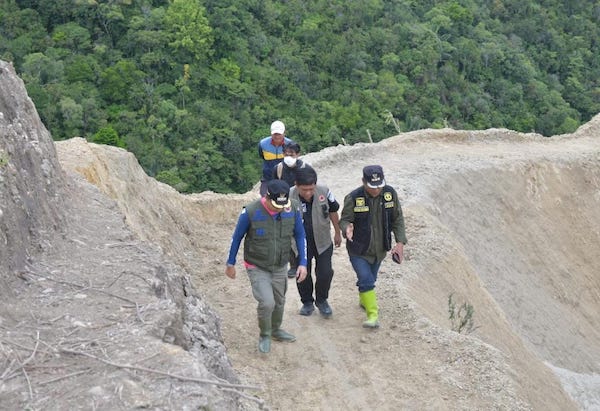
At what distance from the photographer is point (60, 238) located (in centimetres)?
551

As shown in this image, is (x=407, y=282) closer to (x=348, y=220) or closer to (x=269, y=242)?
(x=348, y=220)

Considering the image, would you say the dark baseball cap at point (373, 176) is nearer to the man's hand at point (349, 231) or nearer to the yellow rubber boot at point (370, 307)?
the man's hand at point (349, 231)

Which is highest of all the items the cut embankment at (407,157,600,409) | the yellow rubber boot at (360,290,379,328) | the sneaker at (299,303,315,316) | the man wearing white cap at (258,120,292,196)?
the man wearing white cap at (258,120,292,196)

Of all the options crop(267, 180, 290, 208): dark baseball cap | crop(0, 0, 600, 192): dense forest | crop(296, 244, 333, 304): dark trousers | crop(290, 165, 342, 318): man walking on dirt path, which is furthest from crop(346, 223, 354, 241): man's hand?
crop(0, 0, 600, 192): dense forest

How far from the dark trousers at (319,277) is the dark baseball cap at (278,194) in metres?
1.15

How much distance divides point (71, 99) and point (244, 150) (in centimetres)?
643

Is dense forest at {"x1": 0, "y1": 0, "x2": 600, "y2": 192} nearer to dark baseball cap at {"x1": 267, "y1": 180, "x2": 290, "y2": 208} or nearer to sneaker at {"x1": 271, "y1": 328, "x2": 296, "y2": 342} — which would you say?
sneaker at {"x1": 271, "y1": 328, "x2": 296, "y2": 342}

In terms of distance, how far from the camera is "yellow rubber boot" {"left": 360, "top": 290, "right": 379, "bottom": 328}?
7211mm

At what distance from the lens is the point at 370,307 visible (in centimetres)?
723

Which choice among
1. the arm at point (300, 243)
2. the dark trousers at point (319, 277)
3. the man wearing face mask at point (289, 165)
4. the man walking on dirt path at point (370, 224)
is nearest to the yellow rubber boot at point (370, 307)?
the man walking on dirt path at point (370, 224)

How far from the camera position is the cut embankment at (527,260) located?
9984mm

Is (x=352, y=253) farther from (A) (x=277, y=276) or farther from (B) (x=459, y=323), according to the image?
(B) (x=459, y=323)

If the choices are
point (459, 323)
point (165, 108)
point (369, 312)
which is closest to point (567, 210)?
point (459, 323)

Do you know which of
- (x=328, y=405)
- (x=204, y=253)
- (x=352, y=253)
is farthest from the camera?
(x=204, y=253)
